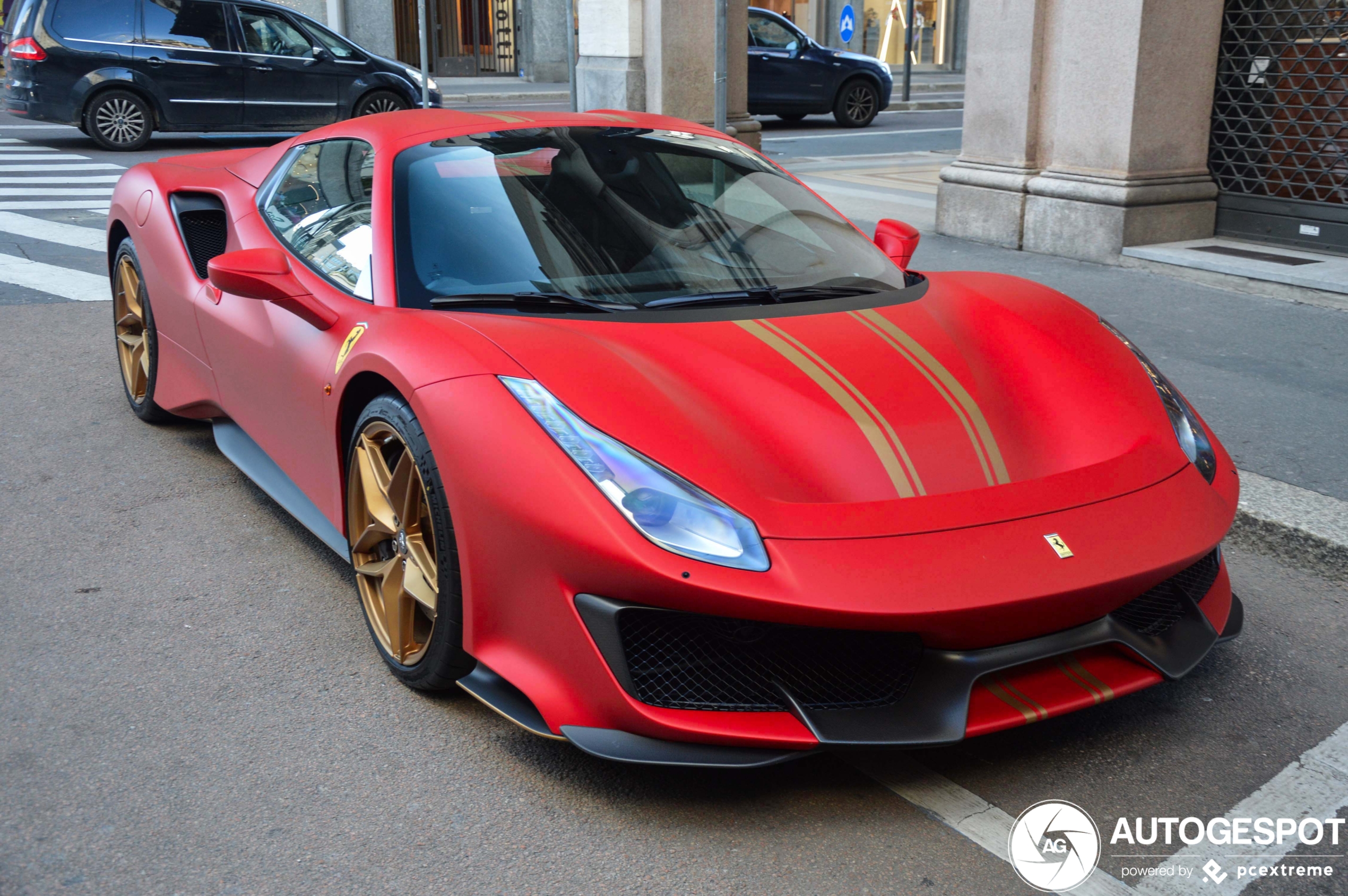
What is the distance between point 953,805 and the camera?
248cm

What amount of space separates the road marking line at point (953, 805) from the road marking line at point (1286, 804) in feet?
0.29

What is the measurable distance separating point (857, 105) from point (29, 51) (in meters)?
11.3

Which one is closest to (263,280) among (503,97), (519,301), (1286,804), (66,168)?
(519,301)

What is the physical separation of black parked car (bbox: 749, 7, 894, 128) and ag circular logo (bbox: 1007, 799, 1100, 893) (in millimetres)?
16797

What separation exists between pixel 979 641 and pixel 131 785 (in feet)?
5.62

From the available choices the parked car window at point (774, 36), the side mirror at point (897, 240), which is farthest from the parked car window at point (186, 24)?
the side mirror at point (897, 240)

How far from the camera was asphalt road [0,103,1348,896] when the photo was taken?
2.29 m

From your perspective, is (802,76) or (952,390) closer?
(952,390)

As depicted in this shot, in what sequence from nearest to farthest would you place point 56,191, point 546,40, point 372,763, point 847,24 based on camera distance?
point 372,763
point 56,191
point 847,24
point 546,40

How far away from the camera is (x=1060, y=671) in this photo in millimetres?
2449

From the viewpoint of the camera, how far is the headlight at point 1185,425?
9.33 ft

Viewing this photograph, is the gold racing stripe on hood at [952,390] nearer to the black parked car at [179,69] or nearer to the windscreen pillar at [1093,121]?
the windscreen pillar at [1093,121]

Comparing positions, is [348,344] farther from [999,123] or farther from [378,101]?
[378,101]

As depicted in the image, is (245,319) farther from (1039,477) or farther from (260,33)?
(260,33)
